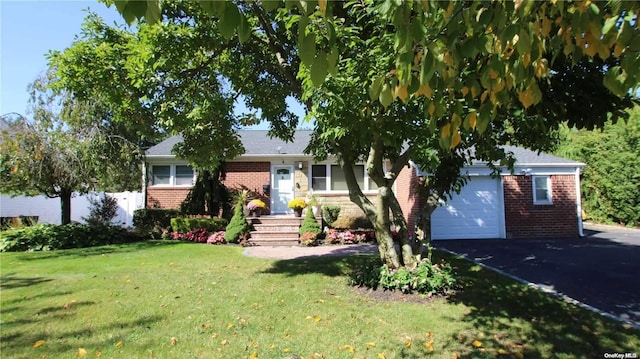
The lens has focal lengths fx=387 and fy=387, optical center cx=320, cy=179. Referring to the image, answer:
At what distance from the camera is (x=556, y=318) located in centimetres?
566

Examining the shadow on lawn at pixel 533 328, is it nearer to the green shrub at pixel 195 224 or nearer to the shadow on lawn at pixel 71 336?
the shadow on lawn at pixel 71 336

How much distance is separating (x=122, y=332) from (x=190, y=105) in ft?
15.9

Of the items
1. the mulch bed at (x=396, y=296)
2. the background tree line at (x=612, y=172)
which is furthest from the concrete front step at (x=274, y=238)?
the background tree line at (x=612, y=172)

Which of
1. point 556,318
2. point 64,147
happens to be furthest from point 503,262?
point 64,147

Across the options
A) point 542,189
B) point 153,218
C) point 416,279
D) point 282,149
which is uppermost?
point 282,149

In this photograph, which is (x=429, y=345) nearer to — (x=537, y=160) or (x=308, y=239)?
(x=308, y=239)

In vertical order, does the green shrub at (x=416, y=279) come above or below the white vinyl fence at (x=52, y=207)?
below

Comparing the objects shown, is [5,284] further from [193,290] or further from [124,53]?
[124,53]

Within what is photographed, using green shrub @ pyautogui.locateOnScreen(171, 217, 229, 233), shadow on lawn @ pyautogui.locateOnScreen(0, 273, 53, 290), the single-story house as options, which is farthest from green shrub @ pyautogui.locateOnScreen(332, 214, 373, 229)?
shadow on lawn @ pyautogui.locateOnScreen(0, 273, 53, 290)

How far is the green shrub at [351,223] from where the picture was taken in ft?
51.7

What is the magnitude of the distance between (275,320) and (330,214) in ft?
35.0

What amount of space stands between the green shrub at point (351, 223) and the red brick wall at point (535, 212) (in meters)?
5.47

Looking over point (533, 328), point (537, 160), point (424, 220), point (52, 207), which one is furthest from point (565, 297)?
point (52, 207)

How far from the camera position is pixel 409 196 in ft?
51.3
